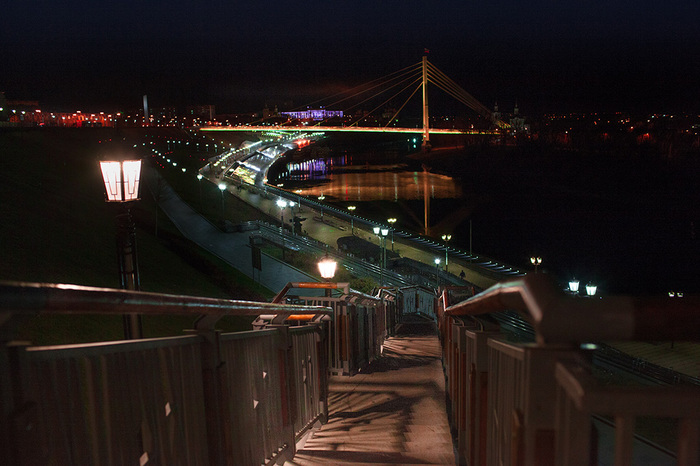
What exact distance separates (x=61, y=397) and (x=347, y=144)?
123717mm

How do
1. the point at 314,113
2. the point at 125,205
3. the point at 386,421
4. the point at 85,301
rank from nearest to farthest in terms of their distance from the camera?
the point at 85,301
the point at 386,421
the point at 125,205
the point at 314,113

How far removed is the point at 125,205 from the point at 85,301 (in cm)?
370

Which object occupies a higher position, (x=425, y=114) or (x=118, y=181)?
(x=425, y=114)

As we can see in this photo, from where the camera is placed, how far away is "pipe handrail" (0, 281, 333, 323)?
1112 millimetres

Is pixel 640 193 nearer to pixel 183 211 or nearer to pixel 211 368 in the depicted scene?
pixel 183 211

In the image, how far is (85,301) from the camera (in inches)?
51.3

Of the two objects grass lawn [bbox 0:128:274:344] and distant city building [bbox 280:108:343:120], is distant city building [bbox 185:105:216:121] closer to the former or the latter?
distant city building [bbox 280:108:343:120]

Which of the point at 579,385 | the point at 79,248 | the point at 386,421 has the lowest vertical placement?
the point at 386,421

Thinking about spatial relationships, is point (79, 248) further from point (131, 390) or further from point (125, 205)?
point (131, 390)

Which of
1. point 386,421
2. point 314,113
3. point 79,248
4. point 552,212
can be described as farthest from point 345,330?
point 314,113

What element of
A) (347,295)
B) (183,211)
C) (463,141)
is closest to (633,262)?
(183,211)

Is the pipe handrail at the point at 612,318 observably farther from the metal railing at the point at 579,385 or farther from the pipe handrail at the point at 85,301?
the pipe handrail at the point at 85,301

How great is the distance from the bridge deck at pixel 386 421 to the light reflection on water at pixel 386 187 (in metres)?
48.7

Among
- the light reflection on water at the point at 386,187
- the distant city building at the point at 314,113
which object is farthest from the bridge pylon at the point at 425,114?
the distant city building at the point at 314,113
